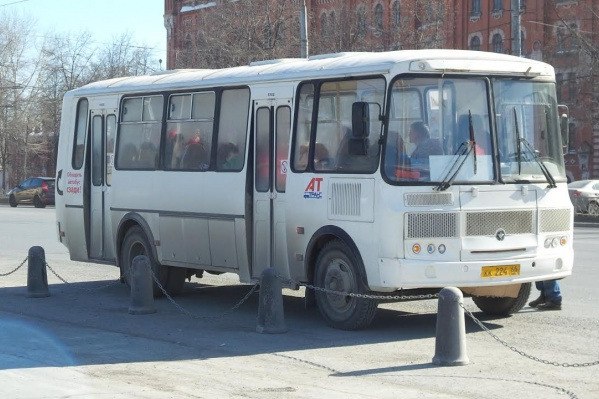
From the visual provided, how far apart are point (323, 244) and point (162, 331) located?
203 cm

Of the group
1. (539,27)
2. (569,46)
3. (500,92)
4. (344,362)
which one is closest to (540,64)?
(500,92)

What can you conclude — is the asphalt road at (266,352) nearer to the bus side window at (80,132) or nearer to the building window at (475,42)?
the bus side window at (80,132)

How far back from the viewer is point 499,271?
41.8 feet

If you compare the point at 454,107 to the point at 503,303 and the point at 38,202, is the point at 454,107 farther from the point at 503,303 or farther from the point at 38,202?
the point at 38,202

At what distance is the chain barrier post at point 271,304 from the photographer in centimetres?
1301

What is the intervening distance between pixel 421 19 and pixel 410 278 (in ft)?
173

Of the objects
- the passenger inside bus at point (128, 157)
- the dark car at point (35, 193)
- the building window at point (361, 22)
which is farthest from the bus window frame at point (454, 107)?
the dark car at point (35, 193)

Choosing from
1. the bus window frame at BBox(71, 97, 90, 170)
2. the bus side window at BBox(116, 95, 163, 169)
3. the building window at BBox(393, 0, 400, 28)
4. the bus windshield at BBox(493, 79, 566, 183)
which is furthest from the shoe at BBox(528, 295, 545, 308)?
the building window at BBox(393, 0, 400, 28)

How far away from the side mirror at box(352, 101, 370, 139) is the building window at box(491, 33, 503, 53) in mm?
58444

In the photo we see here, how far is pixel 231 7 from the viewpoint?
6334 cm

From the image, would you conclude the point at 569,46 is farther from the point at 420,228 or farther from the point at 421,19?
the point at 420,228

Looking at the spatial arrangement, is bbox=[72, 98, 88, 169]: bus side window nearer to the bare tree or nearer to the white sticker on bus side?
the white sticker on bus side

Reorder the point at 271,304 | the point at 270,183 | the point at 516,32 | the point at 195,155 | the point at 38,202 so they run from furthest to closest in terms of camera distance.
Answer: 1. the point at 38,202
2. the point at 516,32
3. the point at 195,155
4. the point at 270,183
5. the point at 271,304

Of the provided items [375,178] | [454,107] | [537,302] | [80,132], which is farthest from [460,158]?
[80,132]
